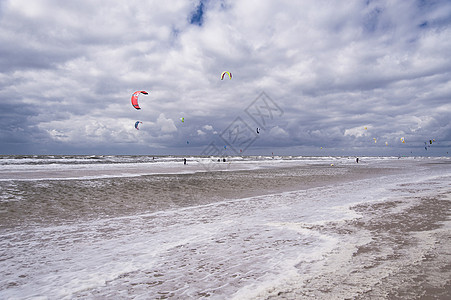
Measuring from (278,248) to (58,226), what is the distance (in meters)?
6.86

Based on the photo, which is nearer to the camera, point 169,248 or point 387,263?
point 387,263

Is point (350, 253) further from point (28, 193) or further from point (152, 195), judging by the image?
point (28, 193)

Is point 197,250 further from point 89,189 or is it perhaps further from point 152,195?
point 89,189

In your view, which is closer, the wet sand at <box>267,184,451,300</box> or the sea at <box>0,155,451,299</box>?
the wet sand at <box>267,184,451,300</box>

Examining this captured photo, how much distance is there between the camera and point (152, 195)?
50.6 ft

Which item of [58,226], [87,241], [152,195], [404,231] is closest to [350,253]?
[404,231]

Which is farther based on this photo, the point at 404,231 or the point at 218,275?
the point at 404,231

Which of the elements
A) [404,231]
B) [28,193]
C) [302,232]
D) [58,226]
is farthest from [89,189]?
[404,231]

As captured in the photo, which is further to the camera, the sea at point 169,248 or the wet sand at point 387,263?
the sea at point 169,248

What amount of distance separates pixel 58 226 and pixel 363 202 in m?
11.9

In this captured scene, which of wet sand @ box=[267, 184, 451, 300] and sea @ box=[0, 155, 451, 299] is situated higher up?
wet sand @ box=[267, 184, 451, 300]

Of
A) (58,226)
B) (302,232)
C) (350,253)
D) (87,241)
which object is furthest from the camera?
(58,226)

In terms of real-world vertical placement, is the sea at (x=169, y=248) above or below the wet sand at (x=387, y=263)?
below

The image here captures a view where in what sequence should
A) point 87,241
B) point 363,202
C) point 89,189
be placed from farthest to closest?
point 89,189
point 363,202
point 87,241
